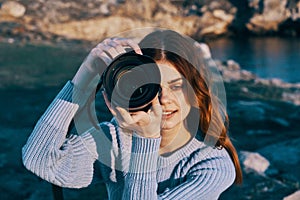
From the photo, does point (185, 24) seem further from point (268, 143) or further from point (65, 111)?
point (65, 111)

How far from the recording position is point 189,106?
3.80 feet

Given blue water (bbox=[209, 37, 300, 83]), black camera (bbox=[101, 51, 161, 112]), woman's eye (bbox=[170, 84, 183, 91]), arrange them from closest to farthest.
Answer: black camera (bbox=[101, 51, 161, 112])
woman's eye (bbox=[170, 84, 183, 91])
blue water (bbox=[209, 37, 300, 83])

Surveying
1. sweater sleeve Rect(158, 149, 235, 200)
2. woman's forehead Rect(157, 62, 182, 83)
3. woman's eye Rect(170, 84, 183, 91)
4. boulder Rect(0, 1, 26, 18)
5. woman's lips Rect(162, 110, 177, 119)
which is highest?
woman's forehead Rect(157, 62, 182, 83)

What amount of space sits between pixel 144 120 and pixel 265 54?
10636 millimetres

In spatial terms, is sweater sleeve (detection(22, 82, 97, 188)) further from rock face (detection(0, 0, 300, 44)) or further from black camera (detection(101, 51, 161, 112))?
rock face (detection(0, 0, 300, 44))

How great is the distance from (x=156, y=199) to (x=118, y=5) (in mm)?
10694

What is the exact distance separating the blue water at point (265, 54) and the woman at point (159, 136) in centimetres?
737

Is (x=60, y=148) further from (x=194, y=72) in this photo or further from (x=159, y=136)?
(x=194, y=72)

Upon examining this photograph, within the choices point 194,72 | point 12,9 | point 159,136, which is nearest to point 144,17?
point 12,9

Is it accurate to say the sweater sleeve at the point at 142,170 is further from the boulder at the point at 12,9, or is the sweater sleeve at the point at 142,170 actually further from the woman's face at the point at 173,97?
the boulder at the point at 12,9

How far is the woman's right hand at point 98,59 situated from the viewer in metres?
1.07

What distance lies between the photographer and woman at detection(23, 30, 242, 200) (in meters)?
1.09

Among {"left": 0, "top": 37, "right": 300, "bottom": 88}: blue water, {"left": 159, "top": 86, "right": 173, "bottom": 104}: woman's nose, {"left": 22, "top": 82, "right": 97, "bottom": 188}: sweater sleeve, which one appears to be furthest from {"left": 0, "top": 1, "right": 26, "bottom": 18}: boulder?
{"left": 159, "top": 86, "right": 173, "bottom": 104}: woman's nose

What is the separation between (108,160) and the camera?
115 centimetres
